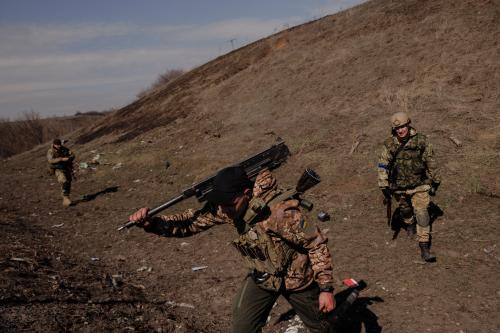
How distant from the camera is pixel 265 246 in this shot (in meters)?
2.93

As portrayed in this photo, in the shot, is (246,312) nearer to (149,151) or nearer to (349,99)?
(349,99)

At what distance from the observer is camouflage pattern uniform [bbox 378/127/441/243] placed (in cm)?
527

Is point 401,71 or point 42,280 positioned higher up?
point 401,71

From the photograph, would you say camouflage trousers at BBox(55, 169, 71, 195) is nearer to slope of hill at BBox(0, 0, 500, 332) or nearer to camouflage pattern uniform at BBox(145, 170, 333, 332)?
slope of hill at BBox(0, 0, 500, 332)

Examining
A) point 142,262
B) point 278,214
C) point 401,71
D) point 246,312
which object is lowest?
point 142,262

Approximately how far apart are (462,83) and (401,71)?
217 cm

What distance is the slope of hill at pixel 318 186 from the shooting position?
469 centimetres

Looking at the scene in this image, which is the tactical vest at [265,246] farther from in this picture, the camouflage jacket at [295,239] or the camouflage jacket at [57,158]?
the camouflage jacket at [57,158]

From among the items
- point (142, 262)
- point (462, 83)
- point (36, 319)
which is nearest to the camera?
point (36, 319)

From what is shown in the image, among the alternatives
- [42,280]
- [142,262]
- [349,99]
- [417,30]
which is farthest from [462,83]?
[42,280]

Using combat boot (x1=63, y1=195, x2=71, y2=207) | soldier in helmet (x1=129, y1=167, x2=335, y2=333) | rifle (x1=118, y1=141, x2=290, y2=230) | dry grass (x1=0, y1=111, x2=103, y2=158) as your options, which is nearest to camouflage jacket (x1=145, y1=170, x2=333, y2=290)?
soldier in helmet (x1=129, y1=167, x2=335, y2=333)

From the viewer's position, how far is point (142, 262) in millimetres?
6852

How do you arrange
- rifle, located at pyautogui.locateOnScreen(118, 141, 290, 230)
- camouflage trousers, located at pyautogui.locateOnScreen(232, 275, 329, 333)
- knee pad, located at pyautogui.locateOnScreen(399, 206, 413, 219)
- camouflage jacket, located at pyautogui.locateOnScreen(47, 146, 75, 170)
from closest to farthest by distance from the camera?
camouflage trousers, located at pyautogui.locateOnScreen(232, 275, 329, 333), rifle, located at pyautogui.locateOnScreen(118, 141, 290, 230), knee pad, located at pyautogui.locateOnScreen(399, 206, 413, 219), camouflage jacket, located at pyautogui.locateOnScreen(47, 146, 75, 170)

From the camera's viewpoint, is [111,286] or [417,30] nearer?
[111,286]
